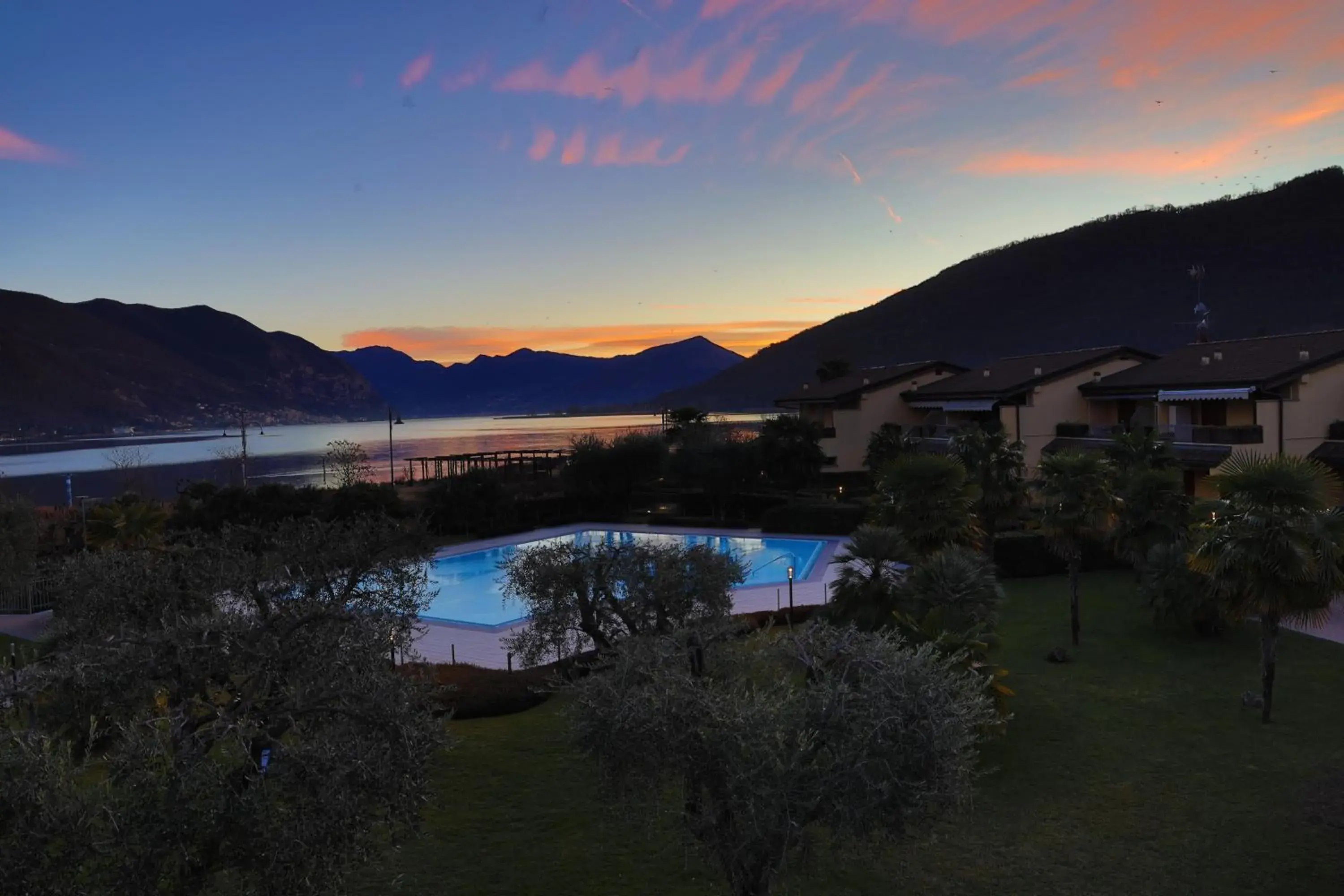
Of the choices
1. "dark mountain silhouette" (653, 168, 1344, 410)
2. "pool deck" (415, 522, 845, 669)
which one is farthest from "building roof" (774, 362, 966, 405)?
"dark mountain silhouette" (653, 168, 1344, 410)

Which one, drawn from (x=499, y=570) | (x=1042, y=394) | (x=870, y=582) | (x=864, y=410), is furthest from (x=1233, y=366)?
(x=499, y=570)

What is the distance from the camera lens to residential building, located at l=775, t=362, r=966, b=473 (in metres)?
48.6

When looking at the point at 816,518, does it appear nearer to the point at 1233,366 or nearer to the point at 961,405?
the point at 961,405

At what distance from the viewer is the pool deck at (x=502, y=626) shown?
22141 mm

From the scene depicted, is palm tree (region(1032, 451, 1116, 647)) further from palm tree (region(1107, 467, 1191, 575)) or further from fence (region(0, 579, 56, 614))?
fence (region(0, 579, 56, 614))

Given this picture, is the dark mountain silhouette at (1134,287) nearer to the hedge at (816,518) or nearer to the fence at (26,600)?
the hedge at (816,518)

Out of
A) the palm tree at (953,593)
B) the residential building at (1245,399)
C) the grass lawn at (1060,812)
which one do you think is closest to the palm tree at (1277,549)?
the grass lawn at (1060,812)

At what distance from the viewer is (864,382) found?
50.7m

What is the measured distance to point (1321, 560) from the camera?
13562mm

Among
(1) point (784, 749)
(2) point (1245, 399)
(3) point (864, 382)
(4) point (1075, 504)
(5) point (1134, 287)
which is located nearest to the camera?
(1) point (784, 749)

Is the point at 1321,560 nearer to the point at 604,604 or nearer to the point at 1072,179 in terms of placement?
the point at 604,604

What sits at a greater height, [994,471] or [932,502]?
[994,471]

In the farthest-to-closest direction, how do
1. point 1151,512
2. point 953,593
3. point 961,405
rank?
point 961,405
point 1151,512
point 953,593

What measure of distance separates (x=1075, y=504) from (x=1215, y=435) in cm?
1340
